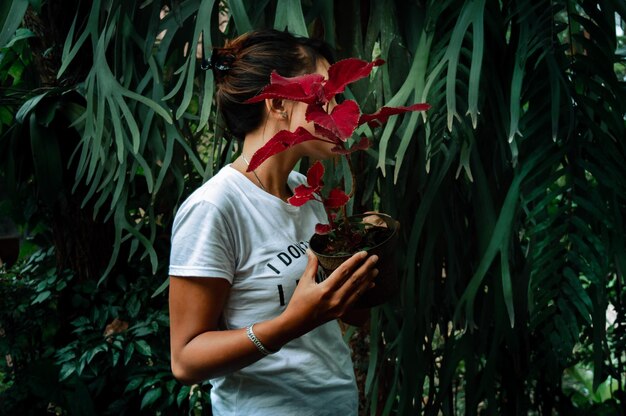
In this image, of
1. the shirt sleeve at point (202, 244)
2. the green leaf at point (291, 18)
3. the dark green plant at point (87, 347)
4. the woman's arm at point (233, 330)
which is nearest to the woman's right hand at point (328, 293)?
the woman's arm at point (233, 330)

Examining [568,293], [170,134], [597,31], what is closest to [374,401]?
[568,293]

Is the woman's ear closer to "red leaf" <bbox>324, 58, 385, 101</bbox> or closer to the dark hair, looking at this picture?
the dark hair

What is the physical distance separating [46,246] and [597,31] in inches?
60.6

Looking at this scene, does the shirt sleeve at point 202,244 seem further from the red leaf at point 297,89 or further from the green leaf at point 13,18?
the green leaf at point 13,18

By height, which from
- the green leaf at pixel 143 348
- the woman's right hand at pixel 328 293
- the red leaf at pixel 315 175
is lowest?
the green leaf at pixel 143 348

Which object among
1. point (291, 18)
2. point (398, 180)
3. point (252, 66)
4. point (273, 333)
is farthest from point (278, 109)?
point (398, 180)

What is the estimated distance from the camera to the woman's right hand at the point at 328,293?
87 centimetres

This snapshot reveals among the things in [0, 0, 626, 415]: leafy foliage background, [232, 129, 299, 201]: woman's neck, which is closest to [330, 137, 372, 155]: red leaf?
[232, 129, 299, 201]: woman's neck

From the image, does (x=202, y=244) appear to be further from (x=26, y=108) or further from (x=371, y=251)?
(x=26, y=108)

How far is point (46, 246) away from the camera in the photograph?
2234 mm

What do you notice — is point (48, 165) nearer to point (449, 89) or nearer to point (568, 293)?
point (449, 89)

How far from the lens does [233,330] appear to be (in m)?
0.94

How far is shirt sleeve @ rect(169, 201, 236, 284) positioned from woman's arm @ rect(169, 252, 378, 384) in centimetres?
1

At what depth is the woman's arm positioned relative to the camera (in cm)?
88
